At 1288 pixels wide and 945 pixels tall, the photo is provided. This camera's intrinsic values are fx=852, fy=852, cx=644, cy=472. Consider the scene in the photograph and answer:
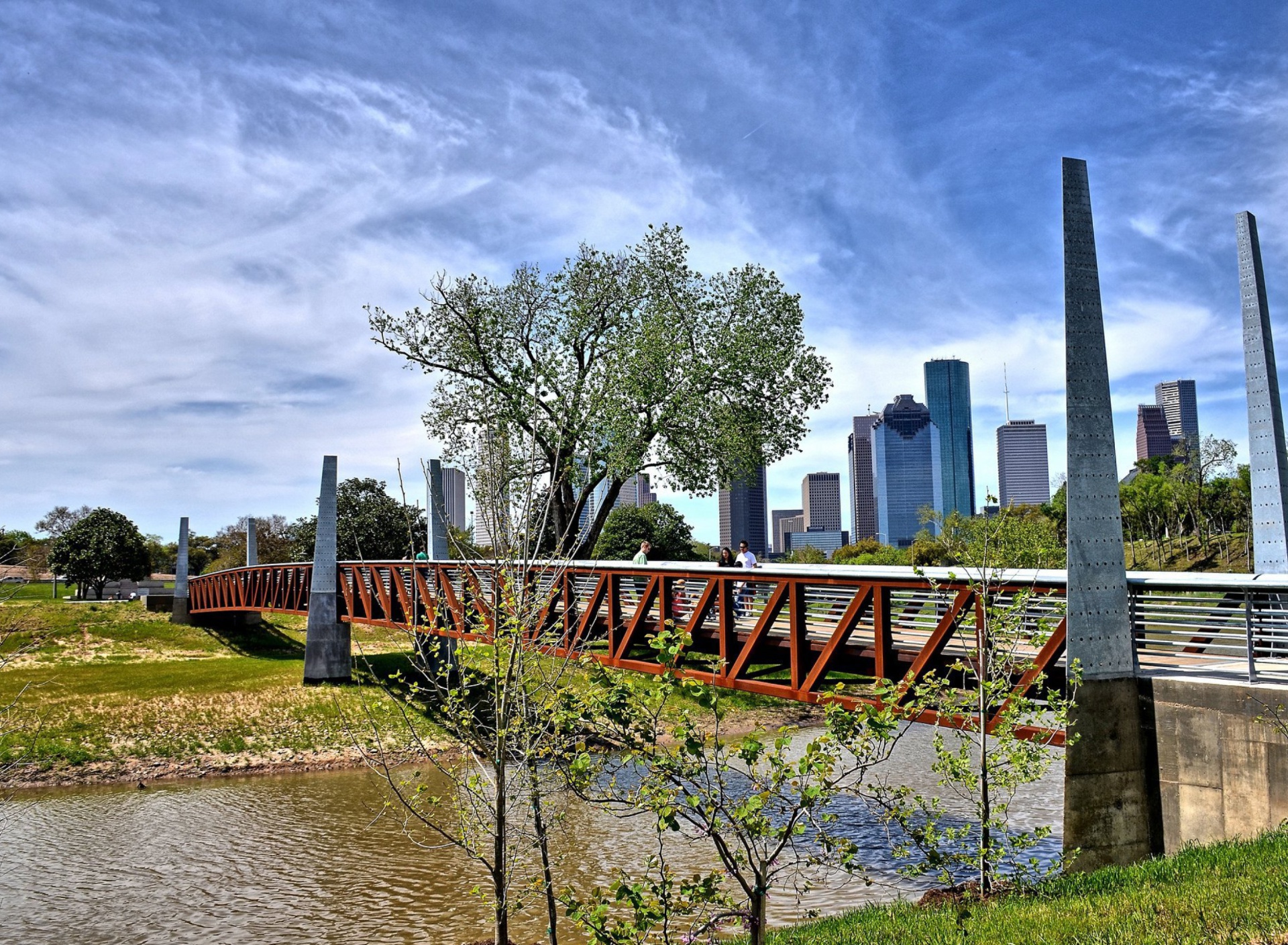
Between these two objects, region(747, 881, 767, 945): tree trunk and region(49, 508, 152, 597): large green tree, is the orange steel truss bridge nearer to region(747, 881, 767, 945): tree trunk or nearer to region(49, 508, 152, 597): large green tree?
region(747, 881, 767, 945): tree trunk

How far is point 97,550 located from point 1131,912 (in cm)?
6828

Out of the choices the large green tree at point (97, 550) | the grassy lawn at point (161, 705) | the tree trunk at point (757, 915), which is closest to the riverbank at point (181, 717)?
the grassy lawn at point (161, 705)

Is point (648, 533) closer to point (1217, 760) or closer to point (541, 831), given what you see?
point (1217, 760)

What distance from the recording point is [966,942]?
22.7 feet

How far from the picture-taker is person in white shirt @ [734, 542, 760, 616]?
15.3 m

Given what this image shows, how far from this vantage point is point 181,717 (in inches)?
1041

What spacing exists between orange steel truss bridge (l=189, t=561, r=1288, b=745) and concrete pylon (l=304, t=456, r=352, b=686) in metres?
15.4

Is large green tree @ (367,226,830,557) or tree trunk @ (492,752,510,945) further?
large green tree @ (367,226,830,557)

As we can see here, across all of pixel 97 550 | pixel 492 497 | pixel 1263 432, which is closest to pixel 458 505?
pixel 492 497

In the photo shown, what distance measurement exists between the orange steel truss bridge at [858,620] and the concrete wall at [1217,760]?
1.62ft

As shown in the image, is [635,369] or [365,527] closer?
[635,369]

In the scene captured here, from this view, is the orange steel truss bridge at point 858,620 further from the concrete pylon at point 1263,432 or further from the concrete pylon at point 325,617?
the concrete pylon at point 325,617

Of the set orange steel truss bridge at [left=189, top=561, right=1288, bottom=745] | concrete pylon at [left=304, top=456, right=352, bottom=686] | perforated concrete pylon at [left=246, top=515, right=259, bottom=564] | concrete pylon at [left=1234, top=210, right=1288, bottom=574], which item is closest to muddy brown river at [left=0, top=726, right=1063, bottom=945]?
orange steel truss bridge at [left=189, top=561, right=1288, bottom=745]

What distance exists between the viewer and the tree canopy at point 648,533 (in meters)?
65.6
